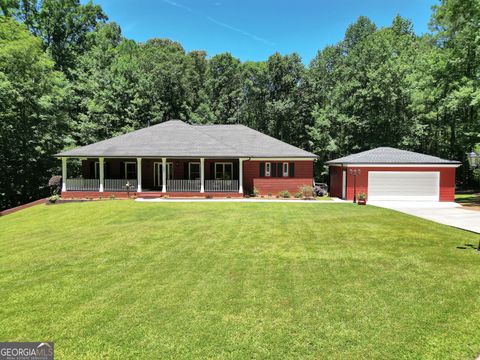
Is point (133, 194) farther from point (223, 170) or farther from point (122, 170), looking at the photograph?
point (223, 170)

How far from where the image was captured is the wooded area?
1075 inches

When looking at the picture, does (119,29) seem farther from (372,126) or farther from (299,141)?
(372,126)

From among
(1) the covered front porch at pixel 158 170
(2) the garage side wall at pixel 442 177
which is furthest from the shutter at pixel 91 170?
(2) the garage side wall at pixel 442 177

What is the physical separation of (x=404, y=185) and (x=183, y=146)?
1683 cm

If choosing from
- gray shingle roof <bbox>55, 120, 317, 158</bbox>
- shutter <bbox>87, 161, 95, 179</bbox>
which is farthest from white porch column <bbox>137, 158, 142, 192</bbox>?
shutter <bbox>87, 161, 95, 179</bbox>

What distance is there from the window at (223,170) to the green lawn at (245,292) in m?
13.5

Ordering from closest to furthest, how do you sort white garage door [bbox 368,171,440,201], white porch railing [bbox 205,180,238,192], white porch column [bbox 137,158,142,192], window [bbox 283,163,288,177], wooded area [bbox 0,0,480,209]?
1. white garage door [bbox 368,171,440,201]
2. white porch column [bbox 137,158,142,192]
3. white porch railing [bbox 205,180,238,192]
4. window [bbox 283,163,288,177]
5. wooded area [bbox 0,0,480,209]

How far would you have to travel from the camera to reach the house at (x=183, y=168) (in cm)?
2338

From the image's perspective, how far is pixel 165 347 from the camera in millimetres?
4395

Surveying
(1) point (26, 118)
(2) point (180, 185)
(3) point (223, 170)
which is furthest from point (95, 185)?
(1) point (26, 118)

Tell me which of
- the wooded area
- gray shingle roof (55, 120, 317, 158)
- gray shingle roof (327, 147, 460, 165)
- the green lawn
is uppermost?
the wooded area

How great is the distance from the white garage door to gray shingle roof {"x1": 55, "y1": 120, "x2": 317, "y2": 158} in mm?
5074

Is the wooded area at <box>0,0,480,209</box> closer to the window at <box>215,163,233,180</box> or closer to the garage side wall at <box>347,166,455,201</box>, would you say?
the garage side wall at <box>347,166,455,201</box>

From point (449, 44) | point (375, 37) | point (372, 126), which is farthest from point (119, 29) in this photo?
point (449, 44)
